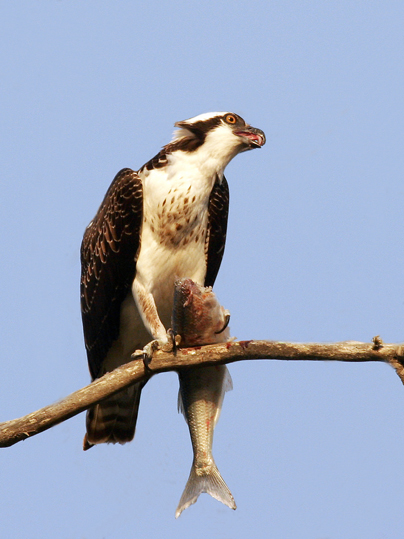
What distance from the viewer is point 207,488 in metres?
7.11

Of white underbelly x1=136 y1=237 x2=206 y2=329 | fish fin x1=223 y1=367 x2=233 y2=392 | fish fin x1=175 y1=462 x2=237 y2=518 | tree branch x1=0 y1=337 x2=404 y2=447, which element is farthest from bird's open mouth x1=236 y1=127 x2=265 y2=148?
fish fin x1=175 y1=462 x2=237 y2=518

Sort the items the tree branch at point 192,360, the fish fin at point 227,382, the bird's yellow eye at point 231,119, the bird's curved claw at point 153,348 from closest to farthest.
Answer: the tree branch at point 192,360 < the bird's curved claw at point 153,348 < the fish fin at point 227,382 < the bird's yellow eye at point 231,119

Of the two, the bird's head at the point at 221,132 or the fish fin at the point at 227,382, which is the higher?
the bird's head at the point at 221,132

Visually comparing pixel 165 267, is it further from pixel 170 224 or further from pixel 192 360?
pixel 192 360

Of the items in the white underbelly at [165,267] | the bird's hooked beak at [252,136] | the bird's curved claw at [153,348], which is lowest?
the bird's curved claw at [153,348]

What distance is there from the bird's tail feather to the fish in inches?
39.1

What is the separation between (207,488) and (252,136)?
10.6 feet

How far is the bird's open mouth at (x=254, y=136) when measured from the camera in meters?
8.02

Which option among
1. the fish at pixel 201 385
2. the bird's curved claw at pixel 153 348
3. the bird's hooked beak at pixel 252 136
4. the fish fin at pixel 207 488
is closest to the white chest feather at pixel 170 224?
the bird's hooked beak at pixel 252 136

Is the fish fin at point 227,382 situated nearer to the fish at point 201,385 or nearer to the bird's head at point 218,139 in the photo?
the fish at point 201,385

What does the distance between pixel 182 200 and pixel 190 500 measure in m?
2.66

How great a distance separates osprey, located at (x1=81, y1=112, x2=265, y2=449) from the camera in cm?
794

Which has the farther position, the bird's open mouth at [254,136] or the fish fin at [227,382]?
the bird's open mouth at [254,136]

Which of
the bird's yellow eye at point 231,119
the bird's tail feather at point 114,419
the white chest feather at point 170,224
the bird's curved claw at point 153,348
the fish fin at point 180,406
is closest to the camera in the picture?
the bird's curved claw at point 153,348
